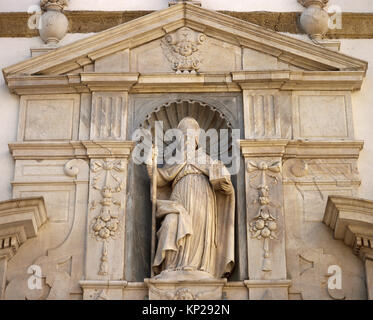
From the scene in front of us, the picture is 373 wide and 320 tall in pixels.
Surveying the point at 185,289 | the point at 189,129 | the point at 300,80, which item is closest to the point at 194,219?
the point at 185,289

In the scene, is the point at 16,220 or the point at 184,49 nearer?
the point at 16,220

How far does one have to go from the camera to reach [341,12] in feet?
43.5

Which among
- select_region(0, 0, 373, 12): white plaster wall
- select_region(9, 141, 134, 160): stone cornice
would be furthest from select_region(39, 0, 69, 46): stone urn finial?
select_region(9, 141, 134, 160): stone cornice

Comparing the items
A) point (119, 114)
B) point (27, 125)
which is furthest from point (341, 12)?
point (27, 125)

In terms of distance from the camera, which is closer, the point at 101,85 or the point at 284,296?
the point at 284,296

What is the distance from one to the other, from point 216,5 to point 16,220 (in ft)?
12.2

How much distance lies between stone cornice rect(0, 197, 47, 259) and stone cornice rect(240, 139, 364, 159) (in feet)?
7.68

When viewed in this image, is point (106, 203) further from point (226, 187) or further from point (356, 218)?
point (356, 218)

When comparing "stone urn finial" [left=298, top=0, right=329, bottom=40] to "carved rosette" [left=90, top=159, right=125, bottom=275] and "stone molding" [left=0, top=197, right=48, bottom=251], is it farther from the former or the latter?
"stone molding" [left=0, top=197, right=48, bottom=251]

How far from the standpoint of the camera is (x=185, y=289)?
11250 millimetres

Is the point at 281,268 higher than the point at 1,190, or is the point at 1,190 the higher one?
the point at 1,190

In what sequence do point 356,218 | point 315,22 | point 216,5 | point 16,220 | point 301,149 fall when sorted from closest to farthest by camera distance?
point 356,218, point 16,220, point 301,149, point 315,22, point 216,5

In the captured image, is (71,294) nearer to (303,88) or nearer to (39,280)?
(39,280)
